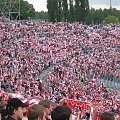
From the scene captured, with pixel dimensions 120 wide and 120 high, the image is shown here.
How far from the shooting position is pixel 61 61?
3186cm

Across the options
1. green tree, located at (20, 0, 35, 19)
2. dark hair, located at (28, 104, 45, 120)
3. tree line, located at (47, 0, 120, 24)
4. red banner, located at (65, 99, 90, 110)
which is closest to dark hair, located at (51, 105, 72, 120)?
dark hair, located at (28, 104, 45, 120)

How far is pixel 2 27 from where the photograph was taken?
3784 centimetres

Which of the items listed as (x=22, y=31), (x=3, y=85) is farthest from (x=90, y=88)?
(x=22, y=31)

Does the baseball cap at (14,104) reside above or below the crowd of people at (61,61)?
above

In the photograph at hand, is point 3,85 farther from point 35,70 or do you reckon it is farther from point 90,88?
point 90,88

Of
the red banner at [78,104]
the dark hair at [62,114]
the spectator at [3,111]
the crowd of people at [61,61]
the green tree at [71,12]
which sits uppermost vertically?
the green tree at [71,12]

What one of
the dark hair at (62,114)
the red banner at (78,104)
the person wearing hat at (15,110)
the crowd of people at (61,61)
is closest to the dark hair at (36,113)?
the dark hair at (62,114)

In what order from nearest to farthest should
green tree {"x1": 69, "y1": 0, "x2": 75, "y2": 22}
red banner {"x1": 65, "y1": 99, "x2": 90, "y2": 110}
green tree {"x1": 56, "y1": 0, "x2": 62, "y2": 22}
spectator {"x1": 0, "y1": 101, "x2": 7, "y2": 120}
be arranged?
spectator {"x1": 0, "y1": 101, "x2": 7, "y2": 120}, red banner {"x1": 65, "y1": 99, "x2": 90, "y2": 110}, green tree {"x1": 69, "y1": 0, "x2": 75, "y2": 22}, green tree {"x1": 56, "y1": 0, "x2": 62, "y2": 22}

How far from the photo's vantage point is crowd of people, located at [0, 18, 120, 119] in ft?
75.8

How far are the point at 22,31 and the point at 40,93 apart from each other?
16178 millimetres

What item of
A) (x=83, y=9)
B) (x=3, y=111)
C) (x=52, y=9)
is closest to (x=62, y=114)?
(x=3, y=111)

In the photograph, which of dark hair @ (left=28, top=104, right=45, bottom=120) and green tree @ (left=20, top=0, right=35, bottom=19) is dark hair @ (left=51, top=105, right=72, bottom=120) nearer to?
dark hair @ (left=28, top=104, right=45, bottom=120)

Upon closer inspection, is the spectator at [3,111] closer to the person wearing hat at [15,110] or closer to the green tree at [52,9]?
the person wearing hat at [15,110]

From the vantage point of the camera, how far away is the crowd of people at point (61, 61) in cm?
2309
